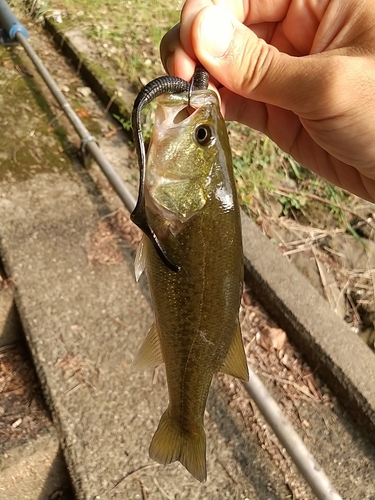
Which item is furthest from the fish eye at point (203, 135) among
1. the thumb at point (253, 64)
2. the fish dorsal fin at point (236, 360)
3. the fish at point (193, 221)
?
the fish dorsal fin at point (236, 360)

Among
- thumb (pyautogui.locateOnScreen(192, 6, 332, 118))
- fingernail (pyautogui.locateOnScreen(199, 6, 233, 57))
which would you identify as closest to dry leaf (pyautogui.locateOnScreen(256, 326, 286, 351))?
thumb (pyautogui.locateOnScreen(192, 6, 332, 118))

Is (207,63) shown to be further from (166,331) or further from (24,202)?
(24,202)

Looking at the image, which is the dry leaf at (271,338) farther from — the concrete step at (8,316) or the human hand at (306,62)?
the concrete step at (8,316)

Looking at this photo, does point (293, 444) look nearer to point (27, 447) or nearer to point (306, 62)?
point (27, 447)

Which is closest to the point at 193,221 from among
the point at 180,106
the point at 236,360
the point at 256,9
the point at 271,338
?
the point at 180,106

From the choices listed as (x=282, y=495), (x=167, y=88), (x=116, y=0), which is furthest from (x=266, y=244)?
(x=116, y=0)

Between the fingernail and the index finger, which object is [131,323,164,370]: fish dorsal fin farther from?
the index finger
